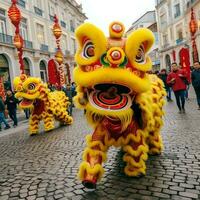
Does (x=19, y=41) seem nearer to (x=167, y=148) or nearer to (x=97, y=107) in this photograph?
(x=167, y=148)

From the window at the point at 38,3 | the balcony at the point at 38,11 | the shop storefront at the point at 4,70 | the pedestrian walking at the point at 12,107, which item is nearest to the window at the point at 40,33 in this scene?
the balcony at the point at 38,11

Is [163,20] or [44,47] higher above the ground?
[163,20]

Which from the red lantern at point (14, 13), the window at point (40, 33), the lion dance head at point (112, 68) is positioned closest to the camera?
the lion dance head at point (112, 68)

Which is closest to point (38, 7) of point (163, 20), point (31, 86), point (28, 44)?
point (28, 44)

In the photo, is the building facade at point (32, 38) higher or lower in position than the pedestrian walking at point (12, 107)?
higher

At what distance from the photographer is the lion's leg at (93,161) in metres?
3.74

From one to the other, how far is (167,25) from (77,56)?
40954mm

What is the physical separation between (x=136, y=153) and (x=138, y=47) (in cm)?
133

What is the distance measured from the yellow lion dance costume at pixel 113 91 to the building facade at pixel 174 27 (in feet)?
100

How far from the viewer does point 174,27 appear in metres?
40.4

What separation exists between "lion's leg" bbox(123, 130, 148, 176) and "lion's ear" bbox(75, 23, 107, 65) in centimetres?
112

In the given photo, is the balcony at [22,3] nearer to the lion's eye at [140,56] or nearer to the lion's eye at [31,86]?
the lion's eye at [31,86]

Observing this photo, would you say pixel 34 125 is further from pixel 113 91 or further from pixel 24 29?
pixel 24 29

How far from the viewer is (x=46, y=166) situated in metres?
5.20
